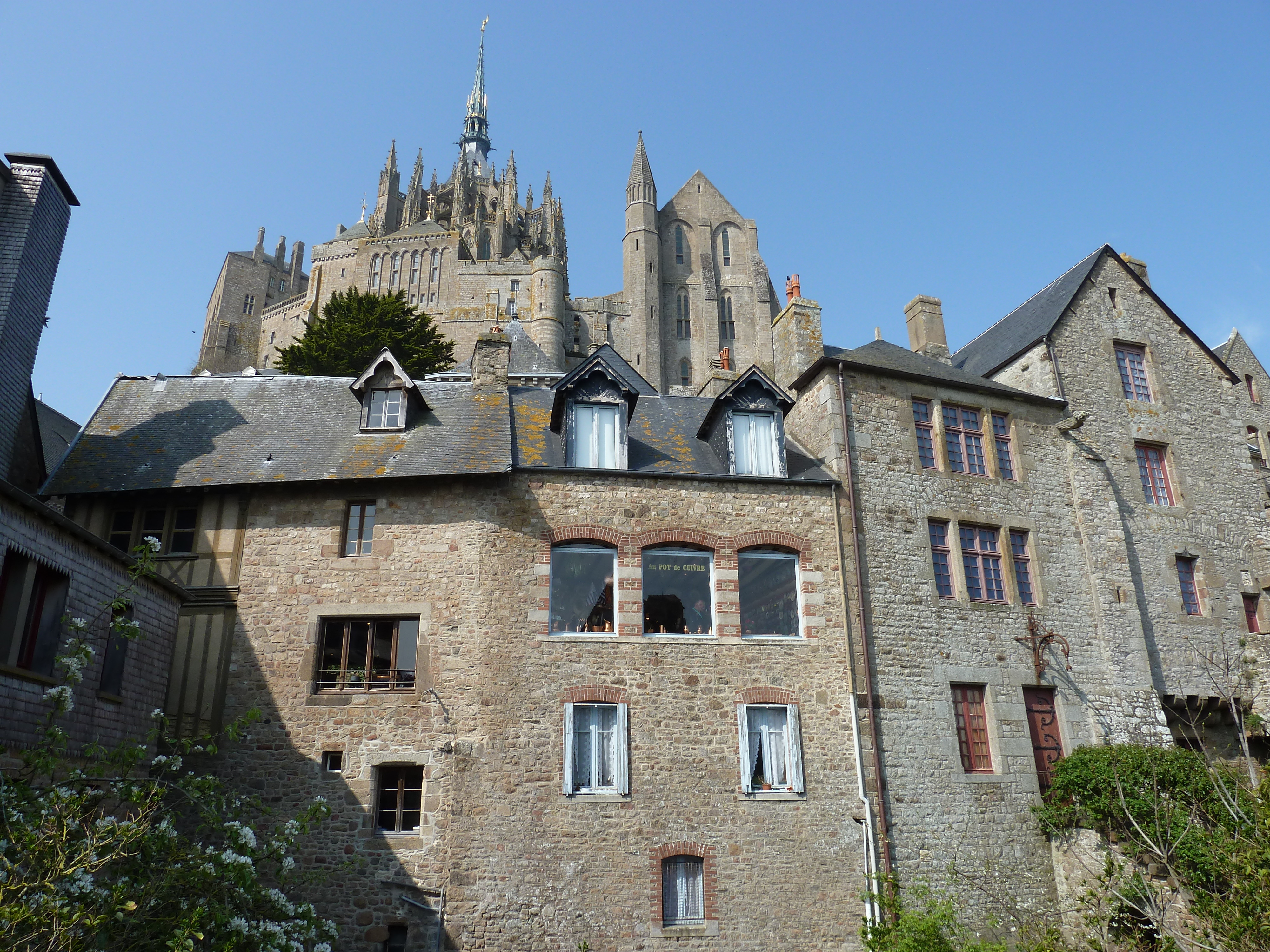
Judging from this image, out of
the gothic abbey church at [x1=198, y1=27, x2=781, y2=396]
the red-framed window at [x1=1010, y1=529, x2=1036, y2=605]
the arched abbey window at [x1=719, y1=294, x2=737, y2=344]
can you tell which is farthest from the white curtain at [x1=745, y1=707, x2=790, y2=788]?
the arched abbey window at [x1=719, y1=294, x2=737, y2=344]

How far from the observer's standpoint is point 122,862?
8750 mm

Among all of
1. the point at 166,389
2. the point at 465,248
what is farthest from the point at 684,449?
the point at 465,248

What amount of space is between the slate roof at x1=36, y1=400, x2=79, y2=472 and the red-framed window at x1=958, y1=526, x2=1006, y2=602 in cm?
1555

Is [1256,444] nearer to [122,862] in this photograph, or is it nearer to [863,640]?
[863,640]

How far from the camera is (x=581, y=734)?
42.6 feet

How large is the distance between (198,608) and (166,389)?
4.86 meters

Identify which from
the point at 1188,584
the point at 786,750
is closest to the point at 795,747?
the point at 786,750

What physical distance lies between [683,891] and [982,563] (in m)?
7.18

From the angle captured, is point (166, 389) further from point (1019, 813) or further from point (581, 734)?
point (1019, 813)

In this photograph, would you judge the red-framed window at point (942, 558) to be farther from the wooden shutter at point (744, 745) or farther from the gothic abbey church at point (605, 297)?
the gothic abbey church at point (605, 297)

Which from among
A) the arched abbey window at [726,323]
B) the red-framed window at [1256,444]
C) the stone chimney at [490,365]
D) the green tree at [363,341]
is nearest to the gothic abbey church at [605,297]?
the arched abbey window at [726,323]

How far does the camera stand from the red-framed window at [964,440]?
16172 mm

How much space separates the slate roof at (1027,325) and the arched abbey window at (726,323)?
137ft

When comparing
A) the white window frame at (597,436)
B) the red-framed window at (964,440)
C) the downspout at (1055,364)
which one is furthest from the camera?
the downspout at (1055,364)
